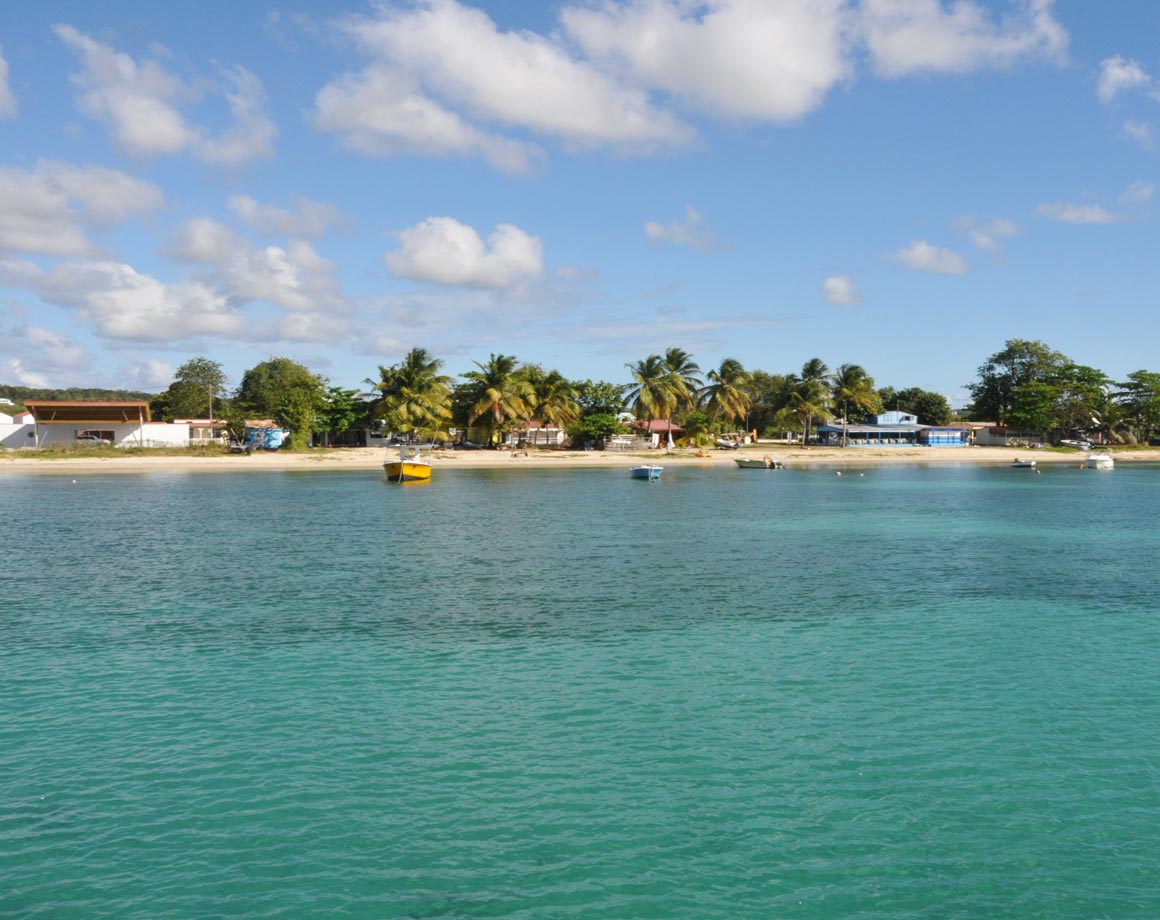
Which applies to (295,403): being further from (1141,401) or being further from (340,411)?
(1141,401)

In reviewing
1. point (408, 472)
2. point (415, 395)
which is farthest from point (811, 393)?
point (408, 472)

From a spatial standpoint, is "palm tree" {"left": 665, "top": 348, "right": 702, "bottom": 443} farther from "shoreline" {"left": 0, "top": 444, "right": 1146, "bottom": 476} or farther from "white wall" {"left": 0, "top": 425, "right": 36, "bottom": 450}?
"white wall" {"left": 0, "top": 425, "right": 36, "bottom": 450}

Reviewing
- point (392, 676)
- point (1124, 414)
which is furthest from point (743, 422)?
point (392, 676)

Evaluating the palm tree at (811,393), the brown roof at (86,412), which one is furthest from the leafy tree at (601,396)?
the brown roof at (86,412)

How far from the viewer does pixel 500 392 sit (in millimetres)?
98125

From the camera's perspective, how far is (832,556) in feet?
116

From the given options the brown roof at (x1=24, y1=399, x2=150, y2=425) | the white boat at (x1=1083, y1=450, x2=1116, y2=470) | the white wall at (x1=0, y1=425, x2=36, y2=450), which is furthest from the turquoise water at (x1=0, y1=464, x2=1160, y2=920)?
the white boat at (x1=1083, y1=450, x2=1116, y2=470)

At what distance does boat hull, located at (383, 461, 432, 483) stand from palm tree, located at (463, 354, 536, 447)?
81.7ft

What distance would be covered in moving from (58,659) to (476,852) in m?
13.1

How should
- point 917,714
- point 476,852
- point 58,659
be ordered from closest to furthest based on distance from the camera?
point 476,852, point 917,714, point 58,659

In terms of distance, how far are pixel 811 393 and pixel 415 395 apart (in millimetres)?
55497

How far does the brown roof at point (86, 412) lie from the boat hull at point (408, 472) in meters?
39.8

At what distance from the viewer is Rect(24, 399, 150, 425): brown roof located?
95144mm

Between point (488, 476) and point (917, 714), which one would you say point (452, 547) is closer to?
point (917, 714)
